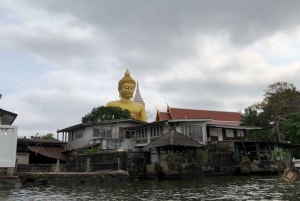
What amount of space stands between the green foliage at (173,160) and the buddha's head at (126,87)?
28.1 metres

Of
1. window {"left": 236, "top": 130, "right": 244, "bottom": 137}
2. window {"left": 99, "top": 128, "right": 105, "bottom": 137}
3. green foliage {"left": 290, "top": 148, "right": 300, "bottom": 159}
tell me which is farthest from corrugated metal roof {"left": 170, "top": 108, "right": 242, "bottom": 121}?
window {"left": 99, "top": 128, "right": 105, "bottom": 137}

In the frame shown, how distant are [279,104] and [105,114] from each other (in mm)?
24201

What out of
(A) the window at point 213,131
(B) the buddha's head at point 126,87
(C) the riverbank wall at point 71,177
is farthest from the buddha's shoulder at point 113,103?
(C) the riverbank wall at point 71,177

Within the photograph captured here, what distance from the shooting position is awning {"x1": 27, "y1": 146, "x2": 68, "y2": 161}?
30891mm

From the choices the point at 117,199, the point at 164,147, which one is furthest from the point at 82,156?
the point at 117,199

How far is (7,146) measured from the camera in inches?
619

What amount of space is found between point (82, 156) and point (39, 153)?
4.98 m

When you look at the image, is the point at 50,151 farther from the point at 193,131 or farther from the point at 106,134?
the point at 193,131

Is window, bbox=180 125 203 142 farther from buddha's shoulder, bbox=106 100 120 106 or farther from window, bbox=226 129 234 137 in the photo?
buddha's shoulder, bbox=106 100 120 106

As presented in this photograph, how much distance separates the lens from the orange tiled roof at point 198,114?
4962 centimetres

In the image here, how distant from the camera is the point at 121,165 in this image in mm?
26016

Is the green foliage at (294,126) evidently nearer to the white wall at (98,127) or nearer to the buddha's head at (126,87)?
the white wall at (98,127)

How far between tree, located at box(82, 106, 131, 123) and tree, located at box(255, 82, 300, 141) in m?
19.6

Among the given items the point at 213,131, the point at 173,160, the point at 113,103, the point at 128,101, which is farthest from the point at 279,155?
the point at 113,103
